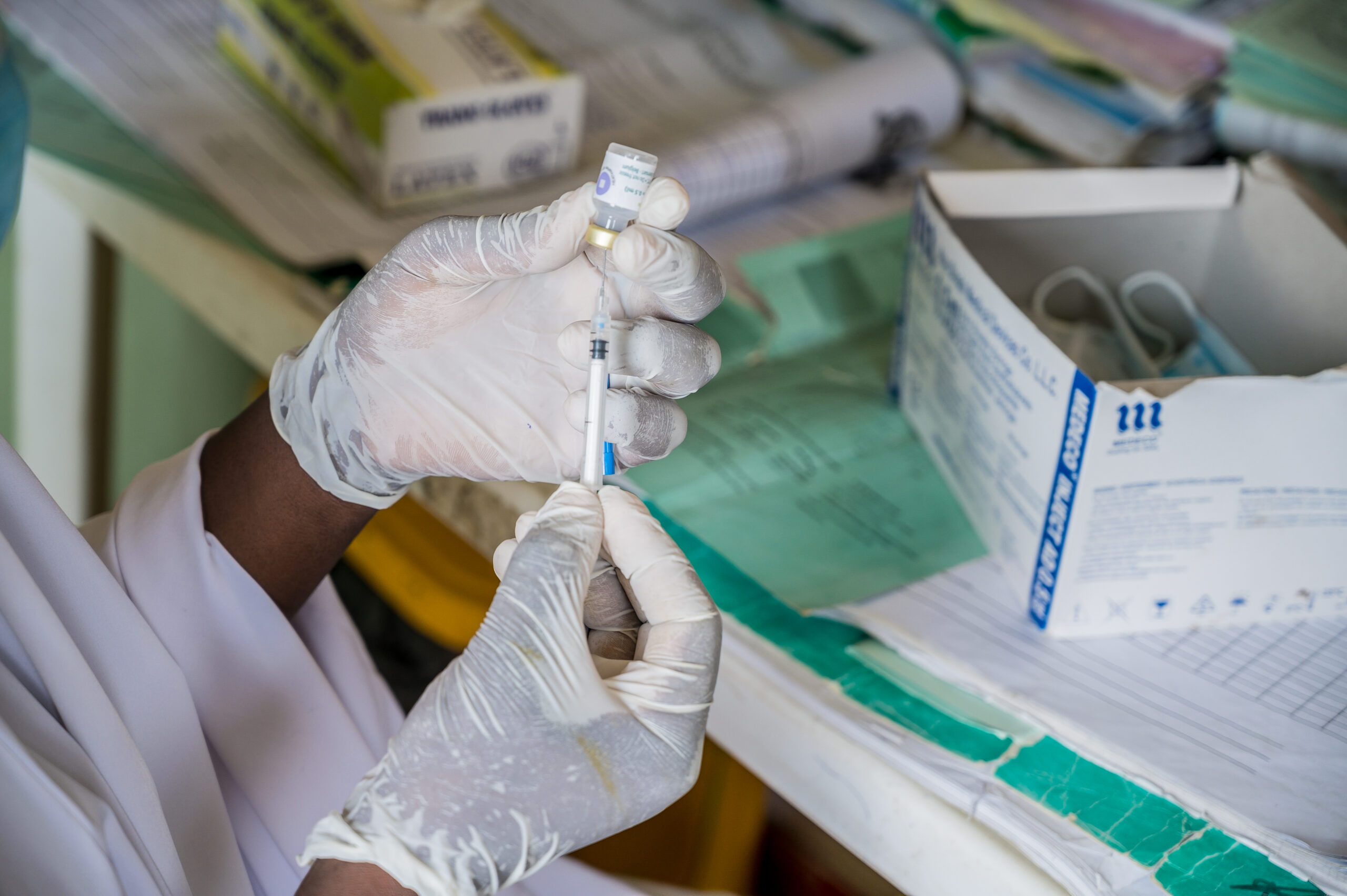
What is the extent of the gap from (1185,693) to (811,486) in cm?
31

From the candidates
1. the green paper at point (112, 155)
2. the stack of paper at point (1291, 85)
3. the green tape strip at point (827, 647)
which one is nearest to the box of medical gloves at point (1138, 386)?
the green tape strip at point (827, 647)

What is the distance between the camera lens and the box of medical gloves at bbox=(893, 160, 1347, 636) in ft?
2.22

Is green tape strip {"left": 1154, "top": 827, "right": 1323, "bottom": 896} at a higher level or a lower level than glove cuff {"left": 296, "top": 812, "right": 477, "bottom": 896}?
lower

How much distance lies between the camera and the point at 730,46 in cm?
144

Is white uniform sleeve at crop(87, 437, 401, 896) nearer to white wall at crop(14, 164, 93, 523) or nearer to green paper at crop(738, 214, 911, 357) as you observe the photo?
green paper at crop(738, 214, 911, 357)

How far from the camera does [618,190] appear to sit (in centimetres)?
51

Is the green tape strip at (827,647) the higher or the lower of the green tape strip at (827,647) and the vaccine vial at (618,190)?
the lower

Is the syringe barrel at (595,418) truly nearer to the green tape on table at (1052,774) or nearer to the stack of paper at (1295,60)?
the green tape on table at (1052,774)

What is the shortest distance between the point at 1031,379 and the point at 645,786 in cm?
40

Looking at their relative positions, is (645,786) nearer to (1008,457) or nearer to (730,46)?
(1008,457)

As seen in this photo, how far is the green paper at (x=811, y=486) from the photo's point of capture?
77 cm

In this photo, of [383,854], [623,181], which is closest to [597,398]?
[623,181]

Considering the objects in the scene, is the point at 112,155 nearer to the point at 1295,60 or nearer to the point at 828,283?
the point at 828,283

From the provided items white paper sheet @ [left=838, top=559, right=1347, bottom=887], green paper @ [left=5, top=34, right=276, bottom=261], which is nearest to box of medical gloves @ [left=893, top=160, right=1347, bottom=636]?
white paper sheet @ [left=838, top=559, right=1347, bottom=887]
